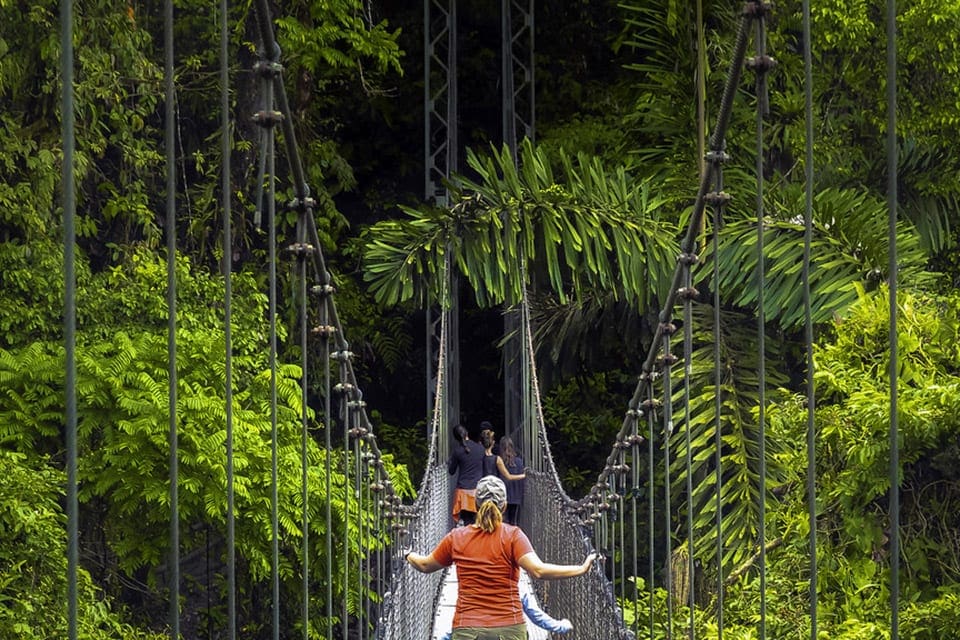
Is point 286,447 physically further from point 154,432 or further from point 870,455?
point 870,455

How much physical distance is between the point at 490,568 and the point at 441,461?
601 cm

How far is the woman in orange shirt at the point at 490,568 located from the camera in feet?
10.8

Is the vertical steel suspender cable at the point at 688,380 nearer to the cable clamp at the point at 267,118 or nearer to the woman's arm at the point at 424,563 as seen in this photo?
the woman's arm at the point at 424,563

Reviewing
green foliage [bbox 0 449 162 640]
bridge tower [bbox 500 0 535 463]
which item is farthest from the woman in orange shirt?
bridge tower [bbox 500 0 535 463]

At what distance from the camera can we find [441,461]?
9.30m

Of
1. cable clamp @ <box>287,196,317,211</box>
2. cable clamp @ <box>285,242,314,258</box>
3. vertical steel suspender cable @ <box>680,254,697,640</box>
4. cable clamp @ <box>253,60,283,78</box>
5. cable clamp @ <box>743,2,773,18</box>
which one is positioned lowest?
vertical steel suspender cable @ <box>680,254,697,640</box>

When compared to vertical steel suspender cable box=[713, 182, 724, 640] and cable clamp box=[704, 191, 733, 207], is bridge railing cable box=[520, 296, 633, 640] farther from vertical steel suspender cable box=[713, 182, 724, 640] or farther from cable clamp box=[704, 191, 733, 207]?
cable clamp box=[704, 191, 733, 207]

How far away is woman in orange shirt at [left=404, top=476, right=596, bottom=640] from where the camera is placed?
328cm

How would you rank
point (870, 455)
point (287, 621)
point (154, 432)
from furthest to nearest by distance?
point (287, 621), point (154, 432), point (870, 455)

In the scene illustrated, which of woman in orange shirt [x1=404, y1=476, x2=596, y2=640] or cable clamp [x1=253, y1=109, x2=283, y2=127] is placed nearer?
cable clamp [x1=253, y1=109, x2=283, y2=127]

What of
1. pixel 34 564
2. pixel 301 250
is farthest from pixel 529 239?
pixel 301 250

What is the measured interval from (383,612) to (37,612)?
2.30m

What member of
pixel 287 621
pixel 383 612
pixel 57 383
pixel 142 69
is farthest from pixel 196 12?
pixel 383 612

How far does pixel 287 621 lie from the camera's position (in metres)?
7.98
